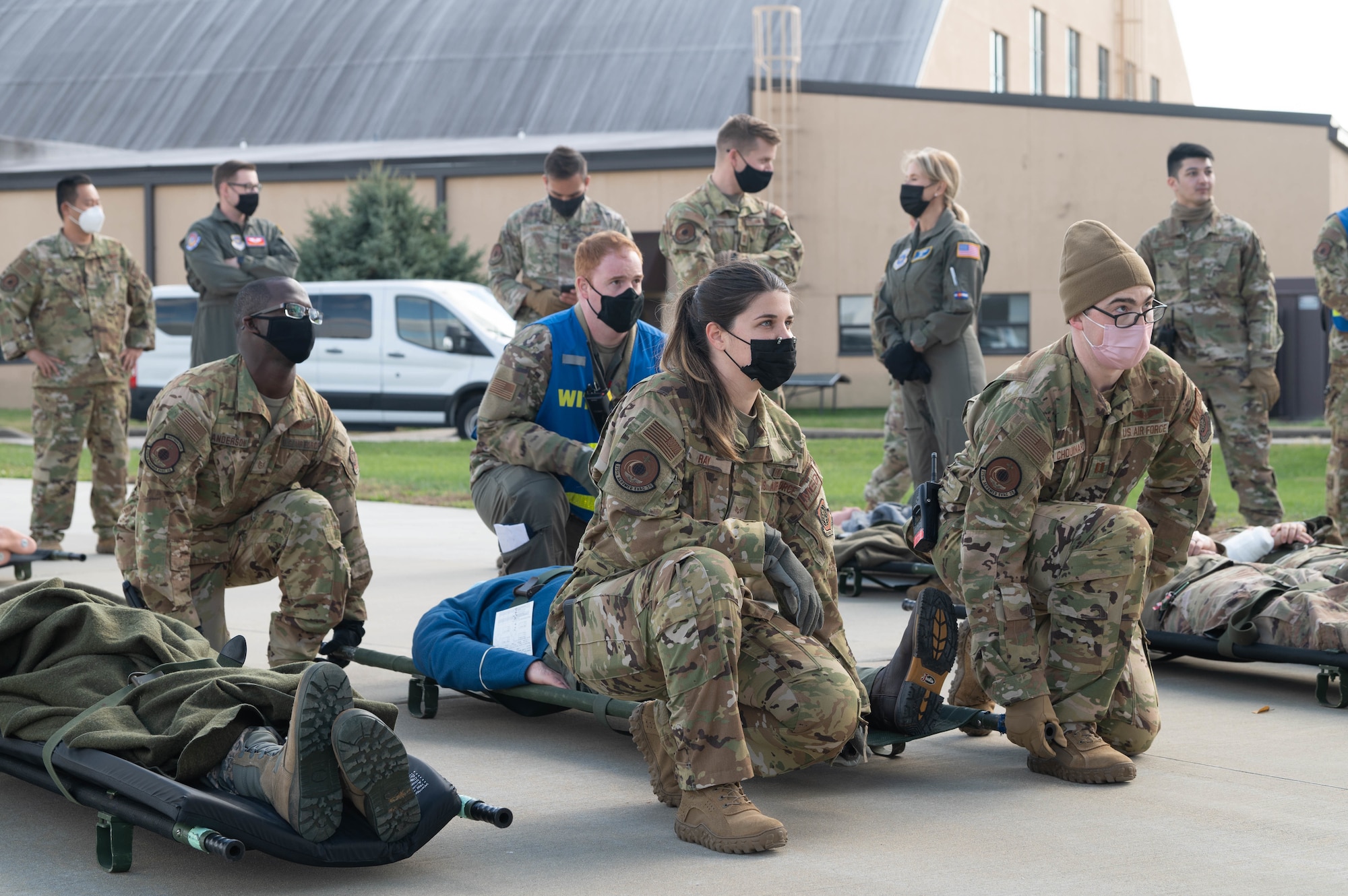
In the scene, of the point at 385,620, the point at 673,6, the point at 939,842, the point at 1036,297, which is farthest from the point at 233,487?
the point at 673,6

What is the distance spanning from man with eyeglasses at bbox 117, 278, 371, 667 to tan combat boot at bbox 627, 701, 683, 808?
163 cm

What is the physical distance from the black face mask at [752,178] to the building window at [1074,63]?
27680 millimetres

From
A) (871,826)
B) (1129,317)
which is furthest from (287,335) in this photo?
(1129,317)

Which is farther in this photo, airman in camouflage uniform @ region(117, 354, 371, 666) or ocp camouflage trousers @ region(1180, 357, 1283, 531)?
ocp camouflage trousers @ region(1180, 357, 1283, 531)

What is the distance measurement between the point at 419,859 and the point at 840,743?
44.4 inches

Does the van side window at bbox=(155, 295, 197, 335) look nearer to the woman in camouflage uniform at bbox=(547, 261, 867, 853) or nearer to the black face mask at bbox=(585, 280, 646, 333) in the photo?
the black face mask at bbox=(585, 280, 646, 333)

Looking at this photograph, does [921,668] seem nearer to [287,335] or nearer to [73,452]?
[287,335]

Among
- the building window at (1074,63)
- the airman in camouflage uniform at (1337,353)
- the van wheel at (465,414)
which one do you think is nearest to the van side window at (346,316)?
the van wheel at (465,414)

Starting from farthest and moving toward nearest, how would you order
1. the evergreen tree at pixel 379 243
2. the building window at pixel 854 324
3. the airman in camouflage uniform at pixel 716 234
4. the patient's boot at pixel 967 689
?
the building window at pixel 854 324, the evergreen tree at pixel 379 243, the airman in camouflage uniform at pixel 716 234, the patient's boot at pixel 967 689

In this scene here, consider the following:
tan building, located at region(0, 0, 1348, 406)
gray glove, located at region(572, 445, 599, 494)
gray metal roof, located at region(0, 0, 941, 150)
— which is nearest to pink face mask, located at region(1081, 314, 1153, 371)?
gray glove, located at region(572, 445, 599, 494)

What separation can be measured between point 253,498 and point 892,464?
16.1ft

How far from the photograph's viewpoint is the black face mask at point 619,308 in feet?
19.0

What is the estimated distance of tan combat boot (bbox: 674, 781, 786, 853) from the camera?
3.55 meters

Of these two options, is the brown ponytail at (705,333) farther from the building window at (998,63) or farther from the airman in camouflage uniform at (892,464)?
the building window at (998,63)
